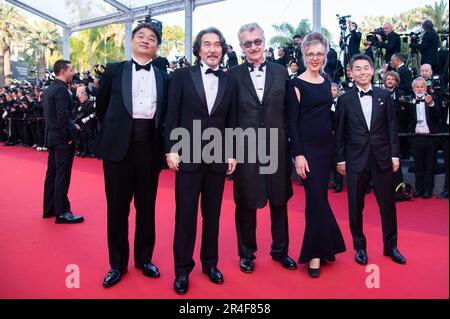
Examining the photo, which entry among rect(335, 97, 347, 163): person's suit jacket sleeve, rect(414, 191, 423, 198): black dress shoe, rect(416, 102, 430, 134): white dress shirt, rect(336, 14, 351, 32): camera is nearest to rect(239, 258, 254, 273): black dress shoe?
rect(335, 97, 347, 163): person's suit jacket sleeve

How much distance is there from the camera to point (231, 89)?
2721mm

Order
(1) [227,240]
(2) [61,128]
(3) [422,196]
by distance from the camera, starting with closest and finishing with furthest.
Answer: (1) [227,240], (2) [61,128], (3) [422,196]

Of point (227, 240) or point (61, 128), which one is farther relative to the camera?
point (61, 128)

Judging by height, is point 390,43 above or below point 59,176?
above

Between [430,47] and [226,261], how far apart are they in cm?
569

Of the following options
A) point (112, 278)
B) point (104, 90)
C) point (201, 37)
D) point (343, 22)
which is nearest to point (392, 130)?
point (201, 37)

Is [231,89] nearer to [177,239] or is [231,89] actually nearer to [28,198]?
[177,239]

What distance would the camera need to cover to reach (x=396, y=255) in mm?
3039

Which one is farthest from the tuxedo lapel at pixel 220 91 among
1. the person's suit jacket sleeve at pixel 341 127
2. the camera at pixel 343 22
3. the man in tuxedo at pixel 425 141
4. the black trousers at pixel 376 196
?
the camera at pixel 343 22

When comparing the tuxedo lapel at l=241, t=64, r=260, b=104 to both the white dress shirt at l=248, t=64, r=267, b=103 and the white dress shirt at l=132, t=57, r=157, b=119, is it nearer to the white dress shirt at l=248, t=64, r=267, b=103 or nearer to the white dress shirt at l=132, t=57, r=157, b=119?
the white dress shirt at l=248, t=64, r=267, b=103

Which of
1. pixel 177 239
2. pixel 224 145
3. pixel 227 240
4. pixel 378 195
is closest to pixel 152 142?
pixel 224 145

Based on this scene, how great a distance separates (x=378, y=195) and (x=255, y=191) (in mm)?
1013

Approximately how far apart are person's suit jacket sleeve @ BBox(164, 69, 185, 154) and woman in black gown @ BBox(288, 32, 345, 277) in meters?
0.81

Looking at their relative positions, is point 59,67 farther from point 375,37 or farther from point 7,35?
point 7,35
